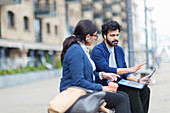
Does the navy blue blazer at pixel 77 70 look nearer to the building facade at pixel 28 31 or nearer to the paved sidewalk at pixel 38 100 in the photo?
the paved sidewalk at pixel 38 100

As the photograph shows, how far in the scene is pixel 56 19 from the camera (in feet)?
114

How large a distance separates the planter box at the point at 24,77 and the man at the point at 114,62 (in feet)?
45.3

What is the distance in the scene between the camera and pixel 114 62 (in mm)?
4477

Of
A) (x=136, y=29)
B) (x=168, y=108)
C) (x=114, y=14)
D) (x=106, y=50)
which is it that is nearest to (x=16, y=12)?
(x=168, y=108)

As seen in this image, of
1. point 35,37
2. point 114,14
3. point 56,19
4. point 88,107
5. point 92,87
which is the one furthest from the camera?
point 114,14

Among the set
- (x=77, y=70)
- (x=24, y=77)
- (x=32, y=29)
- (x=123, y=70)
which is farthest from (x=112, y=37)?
(x=32, y=29)

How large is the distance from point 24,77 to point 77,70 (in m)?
17.7

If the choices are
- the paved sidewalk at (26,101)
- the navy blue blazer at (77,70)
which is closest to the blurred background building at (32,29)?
the paved sidewalk at (26,101)

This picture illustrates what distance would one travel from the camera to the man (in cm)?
406

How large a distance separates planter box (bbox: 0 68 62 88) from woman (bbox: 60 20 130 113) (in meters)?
14.6

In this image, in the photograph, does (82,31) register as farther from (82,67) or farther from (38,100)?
(38,100)

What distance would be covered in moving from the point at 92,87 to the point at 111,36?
1.15 meters

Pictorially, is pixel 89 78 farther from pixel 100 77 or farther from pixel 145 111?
pixel 145 111

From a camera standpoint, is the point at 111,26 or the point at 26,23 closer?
the point at 111,26
